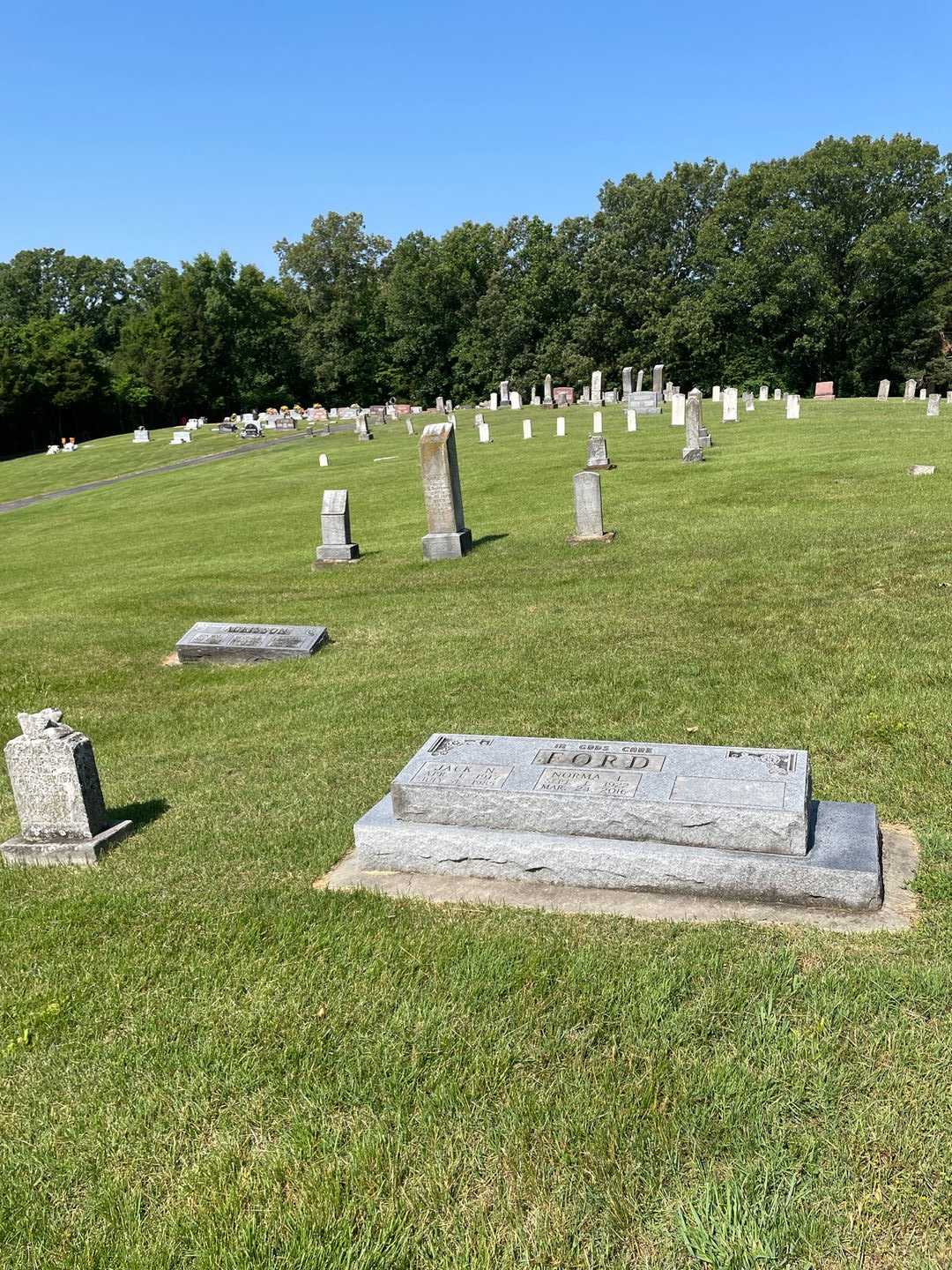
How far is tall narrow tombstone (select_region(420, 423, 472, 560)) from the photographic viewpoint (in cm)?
1630

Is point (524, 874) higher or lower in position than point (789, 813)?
lower

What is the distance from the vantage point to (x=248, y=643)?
11773 millimetres

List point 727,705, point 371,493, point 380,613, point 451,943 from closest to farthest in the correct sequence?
1. point 451,943
2. point 727,705
3. point 380,613
4. point 371,493

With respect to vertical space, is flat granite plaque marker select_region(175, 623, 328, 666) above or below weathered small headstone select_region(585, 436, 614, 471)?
below

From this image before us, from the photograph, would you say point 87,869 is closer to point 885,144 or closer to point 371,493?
point 371,493

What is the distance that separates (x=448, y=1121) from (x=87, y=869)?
12.5 ft

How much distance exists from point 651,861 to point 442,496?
1187cm

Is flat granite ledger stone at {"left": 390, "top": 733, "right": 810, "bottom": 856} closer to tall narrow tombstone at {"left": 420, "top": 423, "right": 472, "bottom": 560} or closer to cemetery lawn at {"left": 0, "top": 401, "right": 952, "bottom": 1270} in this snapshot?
cemetery lawn at {"left": 0, "top": 401, "right": 952, "bottom": 1270}

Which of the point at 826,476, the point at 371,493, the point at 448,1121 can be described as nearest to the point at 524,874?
the point at 448,1121

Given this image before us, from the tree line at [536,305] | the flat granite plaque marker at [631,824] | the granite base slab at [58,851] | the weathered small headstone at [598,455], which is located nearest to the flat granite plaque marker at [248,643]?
the granite base slab at [58,851]

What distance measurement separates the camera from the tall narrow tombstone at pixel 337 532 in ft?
56.7

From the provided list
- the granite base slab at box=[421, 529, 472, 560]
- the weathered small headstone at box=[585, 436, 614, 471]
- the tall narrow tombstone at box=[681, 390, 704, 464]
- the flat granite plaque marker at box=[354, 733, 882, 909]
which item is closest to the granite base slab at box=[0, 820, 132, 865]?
Result: the flat granite plaque marker at box=[354, 733, 882, 909]

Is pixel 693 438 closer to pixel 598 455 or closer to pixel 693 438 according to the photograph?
pixel 693 438

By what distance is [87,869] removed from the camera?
6.46 meters
